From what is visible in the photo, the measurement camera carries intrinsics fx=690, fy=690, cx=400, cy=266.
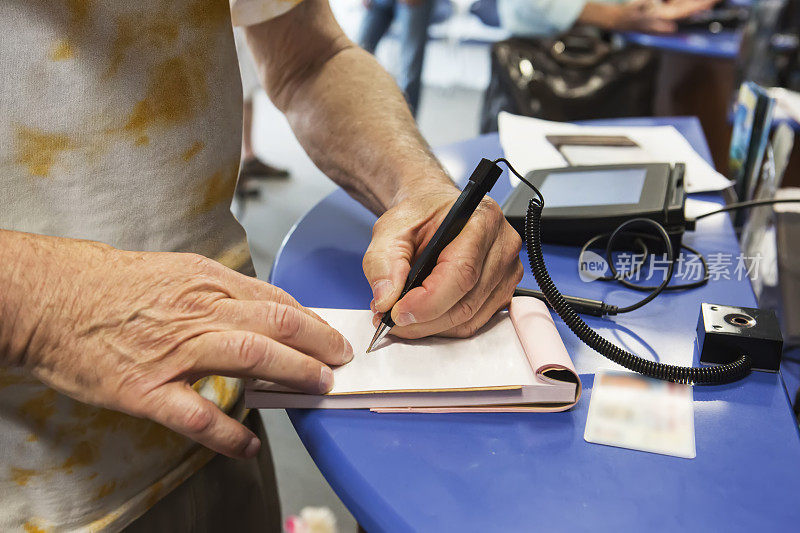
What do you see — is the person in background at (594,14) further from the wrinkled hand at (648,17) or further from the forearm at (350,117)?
the forearm at (350,117)

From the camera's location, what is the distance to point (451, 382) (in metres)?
0.62

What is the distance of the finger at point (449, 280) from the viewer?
0.65m

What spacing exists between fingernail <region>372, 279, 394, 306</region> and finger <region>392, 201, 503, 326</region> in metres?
0.02

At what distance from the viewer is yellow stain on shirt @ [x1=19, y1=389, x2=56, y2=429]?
26.5 inches

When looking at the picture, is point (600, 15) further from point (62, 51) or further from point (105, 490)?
point (105, 490)

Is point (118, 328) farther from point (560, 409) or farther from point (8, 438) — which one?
point (560, 409)

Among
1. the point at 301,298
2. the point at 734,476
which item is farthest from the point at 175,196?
the point at 734,476

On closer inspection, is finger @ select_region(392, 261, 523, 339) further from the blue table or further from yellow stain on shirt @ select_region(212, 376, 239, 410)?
yellow stain on shirt @ select_region(212, 376, 239, 410)

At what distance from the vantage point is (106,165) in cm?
69

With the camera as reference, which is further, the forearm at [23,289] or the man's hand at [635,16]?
the man's hand at [635,16]

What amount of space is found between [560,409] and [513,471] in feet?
0.30

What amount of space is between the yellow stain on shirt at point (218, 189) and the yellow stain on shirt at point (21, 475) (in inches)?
12.5

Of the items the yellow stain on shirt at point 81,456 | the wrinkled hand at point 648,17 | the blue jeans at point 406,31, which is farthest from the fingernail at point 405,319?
the blue jeans at point 406,31

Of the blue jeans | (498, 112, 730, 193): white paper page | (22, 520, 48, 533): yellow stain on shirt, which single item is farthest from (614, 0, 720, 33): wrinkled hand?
(22, 520, 48, 533): yellow stain on shirt
